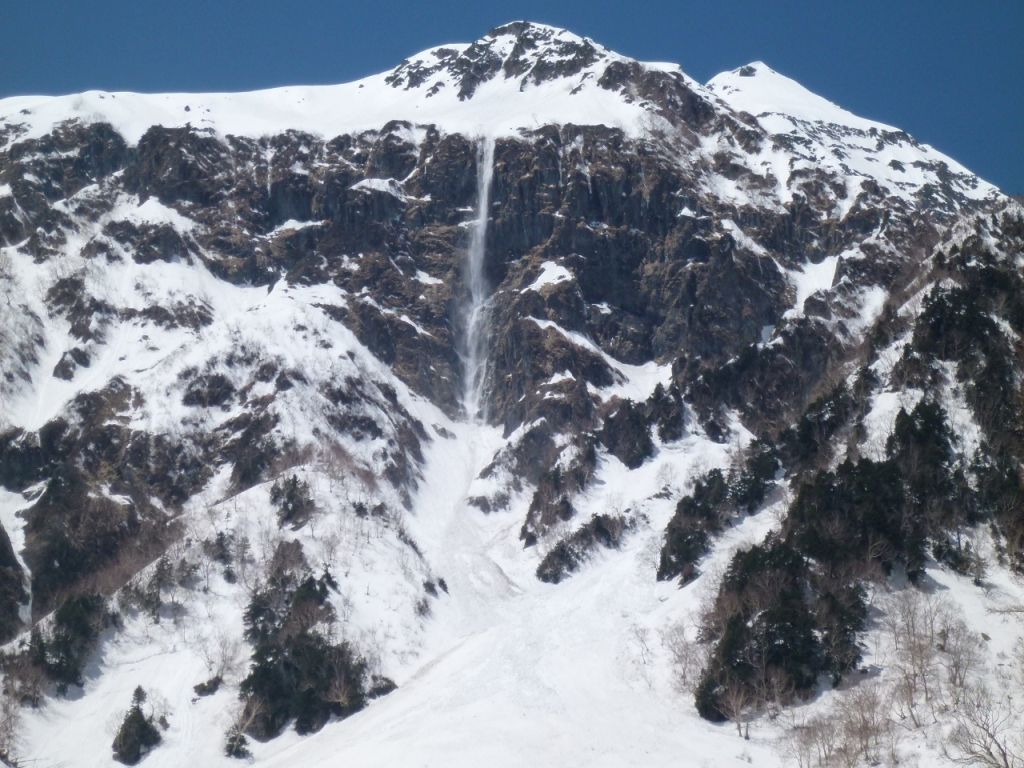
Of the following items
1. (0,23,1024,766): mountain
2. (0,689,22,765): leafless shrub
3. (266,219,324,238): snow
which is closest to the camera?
(0,23,1024,766): mountain

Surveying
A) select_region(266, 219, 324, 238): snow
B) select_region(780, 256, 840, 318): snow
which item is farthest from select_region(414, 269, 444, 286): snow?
select_region(780, 256, 840, 318): snow

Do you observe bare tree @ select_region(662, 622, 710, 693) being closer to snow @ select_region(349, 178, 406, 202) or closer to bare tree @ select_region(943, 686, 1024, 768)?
bare tree @ select_region(943, 686, 1024, 768)

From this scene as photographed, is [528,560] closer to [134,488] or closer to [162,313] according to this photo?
[134,488]

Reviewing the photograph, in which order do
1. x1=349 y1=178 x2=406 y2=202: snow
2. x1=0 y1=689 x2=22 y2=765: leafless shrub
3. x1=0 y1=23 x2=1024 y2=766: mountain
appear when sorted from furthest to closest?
x1=349 y1=178 x2=406 y2=202: snow
x1=0 y1=689 x2=22 y2=765: leafless shrub
x1=0 y1=23 x2=1024 y2=766: mountain

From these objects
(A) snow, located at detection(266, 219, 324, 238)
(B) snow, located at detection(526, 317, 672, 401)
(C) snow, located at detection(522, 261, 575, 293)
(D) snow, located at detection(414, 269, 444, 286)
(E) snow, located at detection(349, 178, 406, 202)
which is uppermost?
(E) snow, located at detection(349, 178, 406, 202)

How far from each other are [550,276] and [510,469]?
42.2 metres

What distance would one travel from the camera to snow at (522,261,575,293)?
176 metres

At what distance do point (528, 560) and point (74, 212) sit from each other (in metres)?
113

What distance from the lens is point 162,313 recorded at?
558 feet

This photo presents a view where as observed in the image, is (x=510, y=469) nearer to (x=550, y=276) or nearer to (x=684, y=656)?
(x=550, y=276)

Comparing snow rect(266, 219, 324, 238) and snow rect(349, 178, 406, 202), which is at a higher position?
snow rect(349, 178, 406, 202)

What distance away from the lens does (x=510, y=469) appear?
147 meters

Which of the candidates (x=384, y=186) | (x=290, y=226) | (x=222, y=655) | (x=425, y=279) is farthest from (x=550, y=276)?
(x=222, y=655)

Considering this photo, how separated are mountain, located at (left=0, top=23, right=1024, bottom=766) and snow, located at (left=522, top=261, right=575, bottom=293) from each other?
5.17ft
